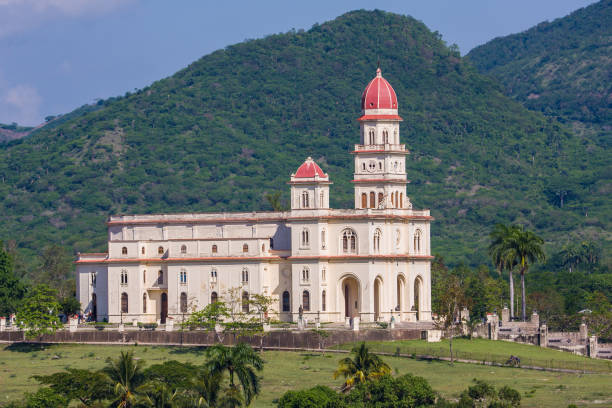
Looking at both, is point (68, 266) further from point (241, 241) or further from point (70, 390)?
point (70, 390)

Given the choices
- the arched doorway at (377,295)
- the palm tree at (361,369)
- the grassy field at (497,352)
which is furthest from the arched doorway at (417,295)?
the palm tree at (361,369)

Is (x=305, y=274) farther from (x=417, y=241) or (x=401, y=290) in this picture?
(x=417, y=241)

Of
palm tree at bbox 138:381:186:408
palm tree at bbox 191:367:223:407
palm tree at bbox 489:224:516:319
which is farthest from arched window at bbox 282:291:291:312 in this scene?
palm tree at bbox 138:381:186:408

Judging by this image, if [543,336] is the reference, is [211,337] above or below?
above

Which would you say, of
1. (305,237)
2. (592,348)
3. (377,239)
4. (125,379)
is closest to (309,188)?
(305,237)

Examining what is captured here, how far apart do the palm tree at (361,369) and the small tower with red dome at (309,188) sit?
3383cm

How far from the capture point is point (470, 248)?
185 meters

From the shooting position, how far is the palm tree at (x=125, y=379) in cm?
7275

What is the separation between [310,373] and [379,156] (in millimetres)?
27888

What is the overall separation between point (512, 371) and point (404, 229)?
79.7ft

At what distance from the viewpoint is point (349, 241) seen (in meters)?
114

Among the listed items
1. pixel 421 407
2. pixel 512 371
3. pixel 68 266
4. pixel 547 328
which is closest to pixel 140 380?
pixel 421 407

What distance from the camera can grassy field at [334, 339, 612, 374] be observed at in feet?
315

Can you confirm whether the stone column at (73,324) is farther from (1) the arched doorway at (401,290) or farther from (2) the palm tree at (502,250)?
(2) the palm tree at (502,250)
